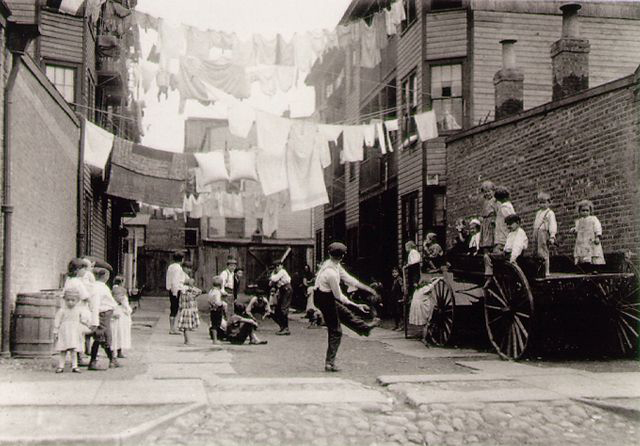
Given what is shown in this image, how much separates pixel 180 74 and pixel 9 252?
7806 millimetres

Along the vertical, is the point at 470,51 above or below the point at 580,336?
above

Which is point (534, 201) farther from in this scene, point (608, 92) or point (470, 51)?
point (470, 51)

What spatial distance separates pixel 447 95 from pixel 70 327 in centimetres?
1358

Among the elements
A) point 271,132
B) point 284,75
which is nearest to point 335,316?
point 284,75

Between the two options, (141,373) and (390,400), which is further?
(141,373)

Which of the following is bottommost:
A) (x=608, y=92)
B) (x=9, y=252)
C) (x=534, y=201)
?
(x=9, y=252)

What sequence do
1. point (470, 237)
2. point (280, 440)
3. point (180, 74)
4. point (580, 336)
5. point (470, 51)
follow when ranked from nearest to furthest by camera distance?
point (280, 440) < point (580, 336) < point (470, 237) < point (180, 74) < point (470, 51)

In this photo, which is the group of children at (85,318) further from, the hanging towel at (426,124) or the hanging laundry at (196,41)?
the hanging towel at (426,124)

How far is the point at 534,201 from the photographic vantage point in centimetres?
1523

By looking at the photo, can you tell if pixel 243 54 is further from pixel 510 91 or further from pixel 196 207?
pixel 196 207

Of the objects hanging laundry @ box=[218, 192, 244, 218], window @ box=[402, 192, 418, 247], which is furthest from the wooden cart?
hanging laundry @ box=[218, 192, 244, 218]

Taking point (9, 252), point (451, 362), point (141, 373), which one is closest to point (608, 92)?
point (451, 362)

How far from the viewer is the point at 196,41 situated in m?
17.5

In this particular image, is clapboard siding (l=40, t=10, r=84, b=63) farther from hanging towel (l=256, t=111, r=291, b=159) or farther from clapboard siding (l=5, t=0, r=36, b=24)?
clapboard siding (l=5, t=0, r=36, b=24)
